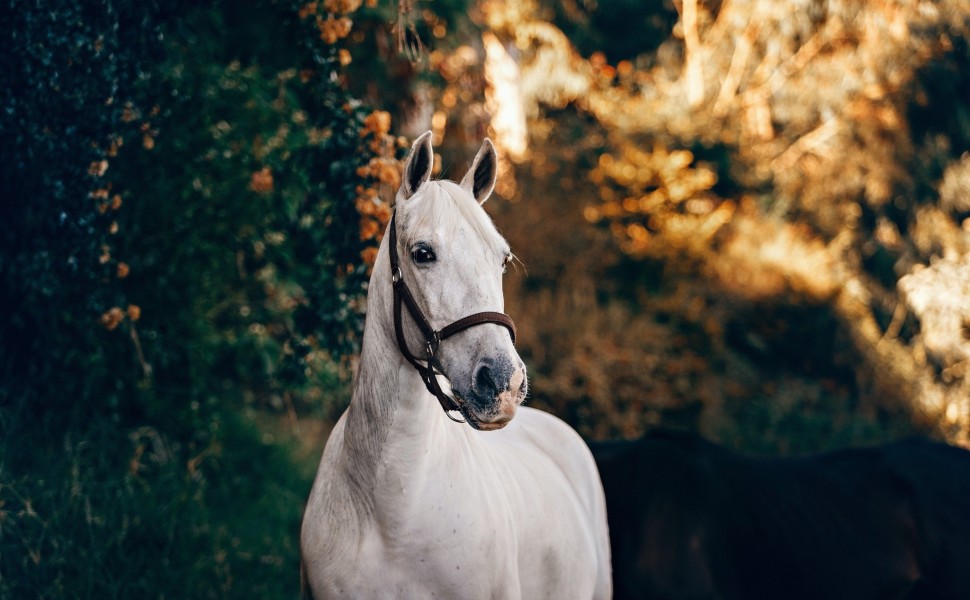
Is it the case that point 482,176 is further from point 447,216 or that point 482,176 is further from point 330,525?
point 330,525

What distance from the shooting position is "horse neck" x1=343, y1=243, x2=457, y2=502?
2570mm

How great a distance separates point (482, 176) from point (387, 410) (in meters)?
0.86

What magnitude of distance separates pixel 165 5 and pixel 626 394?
5580mm

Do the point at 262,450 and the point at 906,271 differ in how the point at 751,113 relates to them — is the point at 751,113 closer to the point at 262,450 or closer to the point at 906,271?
the point at 906,271

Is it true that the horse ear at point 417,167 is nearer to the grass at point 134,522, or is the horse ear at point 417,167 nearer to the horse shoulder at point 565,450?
the horse shoulder at point 565,450

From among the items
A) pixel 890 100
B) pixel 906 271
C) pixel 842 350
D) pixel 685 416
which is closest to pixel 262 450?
pixel 685 416

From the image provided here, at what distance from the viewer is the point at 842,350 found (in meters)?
11.3

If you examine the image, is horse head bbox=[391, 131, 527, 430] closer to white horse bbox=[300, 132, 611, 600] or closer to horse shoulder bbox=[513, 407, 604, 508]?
white horse bbox=[300, 132, 611, 600]

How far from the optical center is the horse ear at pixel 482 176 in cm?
275

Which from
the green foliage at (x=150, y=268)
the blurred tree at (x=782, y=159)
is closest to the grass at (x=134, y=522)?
the green foliage at (x=150, y=268)

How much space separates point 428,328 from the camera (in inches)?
94.9

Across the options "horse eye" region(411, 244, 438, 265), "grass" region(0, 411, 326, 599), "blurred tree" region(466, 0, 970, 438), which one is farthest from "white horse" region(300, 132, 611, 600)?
"blurred tree" region(466, 0, 970, 438)

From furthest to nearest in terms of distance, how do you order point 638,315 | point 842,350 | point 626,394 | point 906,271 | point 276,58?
1. point 906,271
2. point 842,350
3. point 638,315
4. point 626,394
5. point 276,58

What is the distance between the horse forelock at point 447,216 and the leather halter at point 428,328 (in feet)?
0.41
